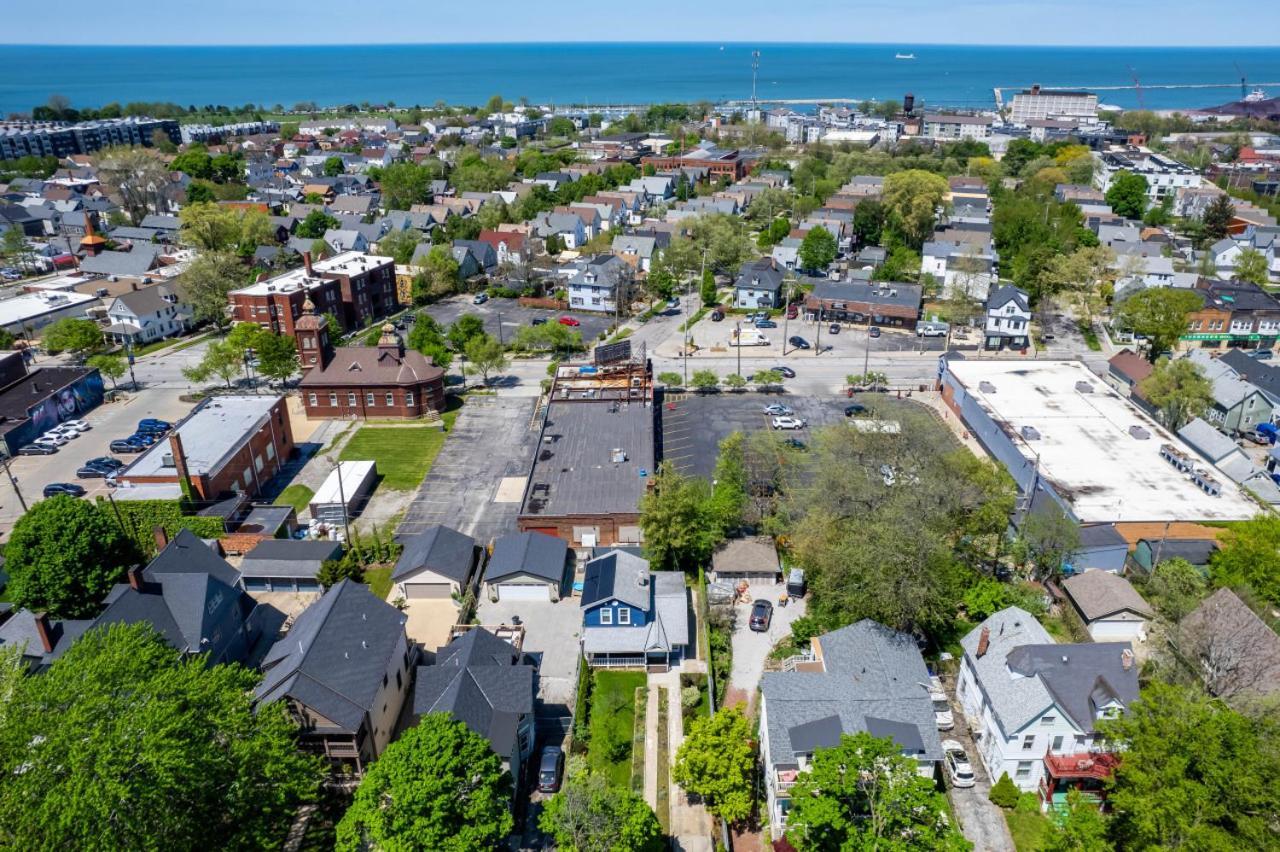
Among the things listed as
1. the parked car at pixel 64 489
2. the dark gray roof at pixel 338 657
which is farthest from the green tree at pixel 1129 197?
the parked car at pixel 64 489

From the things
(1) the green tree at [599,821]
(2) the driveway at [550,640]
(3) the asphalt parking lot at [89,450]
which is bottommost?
(2) the driveway at [550,640]

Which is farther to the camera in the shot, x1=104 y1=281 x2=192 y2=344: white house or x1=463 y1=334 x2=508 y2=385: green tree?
x1=104 y1=281 x2=192 y2=344: white house

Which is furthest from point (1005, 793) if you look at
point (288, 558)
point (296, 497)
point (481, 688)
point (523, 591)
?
point (296, 497)

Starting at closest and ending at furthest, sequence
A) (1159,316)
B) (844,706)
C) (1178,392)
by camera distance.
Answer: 1. (844,706)
2. (1178,392)
3. (1159,316)

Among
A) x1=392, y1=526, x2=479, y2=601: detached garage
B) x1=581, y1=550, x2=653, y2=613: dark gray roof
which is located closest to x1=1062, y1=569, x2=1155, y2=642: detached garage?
x1=581, y1=550, x2=653, y2=613: dark gray roof

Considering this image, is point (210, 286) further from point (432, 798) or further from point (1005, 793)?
point (1005, 793)

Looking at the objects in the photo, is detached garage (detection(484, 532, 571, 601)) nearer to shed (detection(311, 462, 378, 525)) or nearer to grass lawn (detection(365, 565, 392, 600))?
grass lawn (detection(365, 565, 392, 600))

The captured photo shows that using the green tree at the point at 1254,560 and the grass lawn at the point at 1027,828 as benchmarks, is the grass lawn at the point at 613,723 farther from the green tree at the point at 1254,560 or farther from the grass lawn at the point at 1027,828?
the green tree at the point at 1254,560
